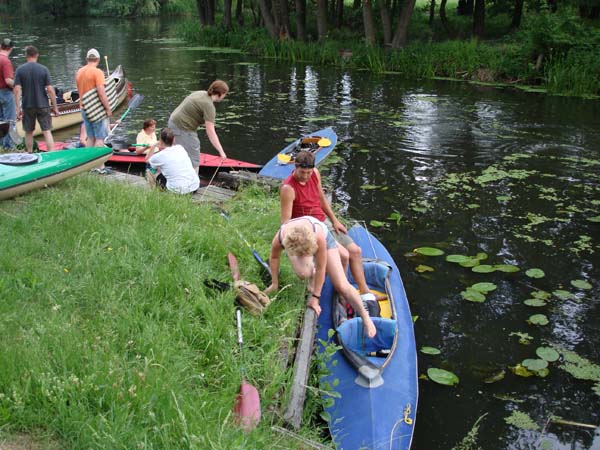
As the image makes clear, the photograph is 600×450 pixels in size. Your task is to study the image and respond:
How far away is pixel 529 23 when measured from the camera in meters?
20.3

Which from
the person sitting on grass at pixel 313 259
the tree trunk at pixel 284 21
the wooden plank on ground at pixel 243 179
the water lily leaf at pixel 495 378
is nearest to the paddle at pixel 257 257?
the person sitting on grass at pixel 313 259

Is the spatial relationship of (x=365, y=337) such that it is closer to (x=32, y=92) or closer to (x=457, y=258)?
(x=457, y=258)

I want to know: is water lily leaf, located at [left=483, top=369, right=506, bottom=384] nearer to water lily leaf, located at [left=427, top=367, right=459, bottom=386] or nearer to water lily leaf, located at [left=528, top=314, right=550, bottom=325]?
water lily leaf, located at [left=427, top=367, right=459, bottom=386]

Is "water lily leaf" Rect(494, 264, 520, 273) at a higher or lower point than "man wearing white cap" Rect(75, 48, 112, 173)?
lower

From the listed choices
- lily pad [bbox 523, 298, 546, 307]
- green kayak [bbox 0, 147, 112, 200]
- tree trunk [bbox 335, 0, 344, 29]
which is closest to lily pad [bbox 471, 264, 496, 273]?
lily pad [bbox 523, 298, 546, 307]

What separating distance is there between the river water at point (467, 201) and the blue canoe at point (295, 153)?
0.55 metres

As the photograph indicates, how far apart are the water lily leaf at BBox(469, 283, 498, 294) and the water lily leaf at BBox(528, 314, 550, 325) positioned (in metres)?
0.62

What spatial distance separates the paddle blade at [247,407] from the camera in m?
3.70

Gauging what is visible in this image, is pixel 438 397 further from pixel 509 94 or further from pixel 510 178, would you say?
pixel 509 94

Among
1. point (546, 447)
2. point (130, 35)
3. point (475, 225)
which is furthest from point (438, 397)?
point (130, 35)

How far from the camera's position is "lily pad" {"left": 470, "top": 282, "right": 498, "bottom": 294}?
693cm

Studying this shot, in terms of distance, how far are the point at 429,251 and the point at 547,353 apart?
95.5 inches

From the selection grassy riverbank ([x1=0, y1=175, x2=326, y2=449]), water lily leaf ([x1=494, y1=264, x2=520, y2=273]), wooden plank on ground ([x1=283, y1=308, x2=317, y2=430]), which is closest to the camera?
grassy riverbank ([x1=0, y1=175, x2=326, y2=449])

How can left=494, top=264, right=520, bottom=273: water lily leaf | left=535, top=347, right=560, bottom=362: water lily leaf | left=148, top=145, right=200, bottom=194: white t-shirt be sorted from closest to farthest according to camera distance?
left=535, top=347, right=560, bottom=362: water lily leaf → left=494, top=264, right=520, bottom=273: water lily leaf → left=148, top=145, right=200, bottom=194: white t-shirt
